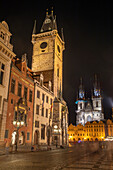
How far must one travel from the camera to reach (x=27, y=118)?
1284 inches

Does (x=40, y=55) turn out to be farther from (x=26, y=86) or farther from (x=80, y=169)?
(x=80, y=169)

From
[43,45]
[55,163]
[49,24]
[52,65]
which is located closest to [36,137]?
[52,65]

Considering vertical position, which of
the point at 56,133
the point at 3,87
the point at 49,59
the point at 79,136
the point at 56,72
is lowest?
the point at 79,136

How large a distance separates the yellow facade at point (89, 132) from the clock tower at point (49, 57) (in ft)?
253

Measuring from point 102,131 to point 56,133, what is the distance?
83723mm

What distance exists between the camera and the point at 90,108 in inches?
5920

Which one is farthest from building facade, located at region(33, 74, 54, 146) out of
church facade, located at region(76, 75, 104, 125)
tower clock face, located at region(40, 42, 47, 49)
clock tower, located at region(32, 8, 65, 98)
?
church facade, located at region(76, 75, 104, 125)

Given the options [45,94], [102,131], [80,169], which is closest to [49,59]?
[45,94]

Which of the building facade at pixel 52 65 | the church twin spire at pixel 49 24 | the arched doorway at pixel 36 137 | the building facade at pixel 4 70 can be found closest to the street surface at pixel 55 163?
the building facade at pixel 4 70

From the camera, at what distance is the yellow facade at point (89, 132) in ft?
→ 390

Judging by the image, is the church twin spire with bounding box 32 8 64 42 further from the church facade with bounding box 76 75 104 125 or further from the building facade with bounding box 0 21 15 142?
the church facade with bounding box 76 75 104 125

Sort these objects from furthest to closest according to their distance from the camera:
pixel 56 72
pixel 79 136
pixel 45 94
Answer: pixel 79 136, pixel 56 72, pixel 45 94

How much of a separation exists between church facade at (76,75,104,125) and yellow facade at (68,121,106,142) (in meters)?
18.8

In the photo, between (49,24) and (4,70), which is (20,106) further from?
(49,24)
